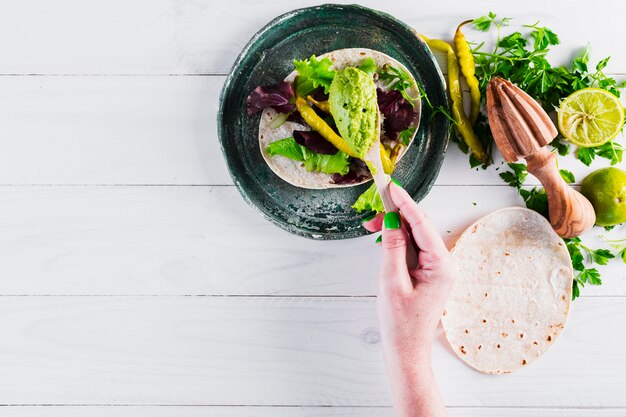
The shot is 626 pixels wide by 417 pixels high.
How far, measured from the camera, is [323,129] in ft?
5.65

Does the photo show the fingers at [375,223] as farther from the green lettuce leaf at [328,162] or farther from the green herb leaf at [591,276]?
the green herb leaf at [591,276]

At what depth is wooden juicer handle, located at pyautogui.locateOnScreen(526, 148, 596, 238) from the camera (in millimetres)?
1754

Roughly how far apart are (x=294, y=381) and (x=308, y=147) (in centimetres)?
80

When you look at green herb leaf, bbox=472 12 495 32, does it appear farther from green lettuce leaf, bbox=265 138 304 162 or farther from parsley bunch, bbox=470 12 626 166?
green lettuce leaf, bbox=265 138 304 162

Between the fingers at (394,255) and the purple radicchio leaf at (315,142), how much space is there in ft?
0.95

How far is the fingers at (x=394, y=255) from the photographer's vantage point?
1.57m

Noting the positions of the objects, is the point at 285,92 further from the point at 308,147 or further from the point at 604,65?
the point at 604,65

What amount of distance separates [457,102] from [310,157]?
497 mm

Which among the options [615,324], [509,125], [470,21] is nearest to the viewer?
[509,125]

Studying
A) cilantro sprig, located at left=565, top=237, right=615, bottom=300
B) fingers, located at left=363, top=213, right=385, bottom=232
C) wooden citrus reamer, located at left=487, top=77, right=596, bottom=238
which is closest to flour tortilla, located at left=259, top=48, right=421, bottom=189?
fingers, located at left=363, top=213, right=385, bottom=232

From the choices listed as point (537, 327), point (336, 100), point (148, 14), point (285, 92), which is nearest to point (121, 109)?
point (148, 14)

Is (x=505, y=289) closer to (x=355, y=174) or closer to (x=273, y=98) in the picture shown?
(x=355, y=174)

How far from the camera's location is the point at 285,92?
1746mm

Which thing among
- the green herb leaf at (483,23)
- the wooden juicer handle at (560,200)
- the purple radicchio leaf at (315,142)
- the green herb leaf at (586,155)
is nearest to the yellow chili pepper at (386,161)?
the purple radicchio leaf at (315,142)
